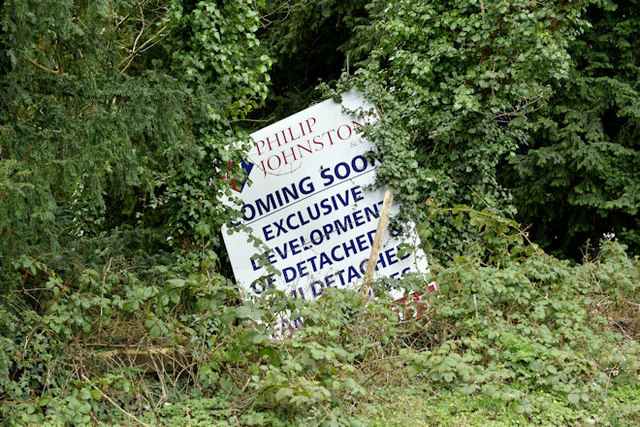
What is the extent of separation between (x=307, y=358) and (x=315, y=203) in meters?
4.05

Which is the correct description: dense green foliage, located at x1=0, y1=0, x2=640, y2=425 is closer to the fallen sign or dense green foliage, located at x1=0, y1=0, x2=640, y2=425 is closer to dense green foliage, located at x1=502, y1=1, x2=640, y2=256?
the fallen sign

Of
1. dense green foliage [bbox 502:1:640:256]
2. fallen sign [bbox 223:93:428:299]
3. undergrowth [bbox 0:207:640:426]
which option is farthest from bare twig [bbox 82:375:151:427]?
dense green foliage [bbox 502:1:640:256]

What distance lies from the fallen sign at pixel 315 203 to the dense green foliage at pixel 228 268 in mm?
398

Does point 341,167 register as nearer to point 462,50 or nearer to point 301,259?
point 301,259

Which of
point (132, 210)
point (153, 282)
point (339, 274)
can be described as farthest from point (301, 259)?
point (132, 210)

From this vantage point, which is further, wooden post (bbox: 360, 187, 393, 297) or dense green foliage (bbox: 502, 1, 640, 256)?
dense green foliage (bbox: 502, 1, 640, 256)

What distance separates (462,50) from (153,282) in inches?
194

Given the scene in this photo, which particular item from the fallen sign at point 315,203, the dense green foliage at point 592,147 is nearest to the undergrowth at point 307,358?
the fallen sign at point 315,203

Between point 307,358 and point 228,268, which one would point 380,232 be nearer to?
point 228,268

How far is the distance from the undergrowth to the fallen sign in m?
2.08

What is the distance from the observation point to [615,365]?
5996mm

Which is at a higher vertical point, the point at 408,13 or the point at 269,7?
the point at 269,7

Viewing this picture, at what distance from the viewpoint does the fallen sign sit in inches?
352

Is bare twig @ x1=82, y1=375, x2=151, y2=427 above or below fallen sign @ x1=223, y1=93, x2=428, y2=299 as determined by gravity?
below
